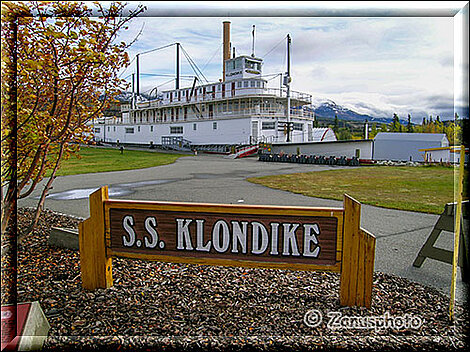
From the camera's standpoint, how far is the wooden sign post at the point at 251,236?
2488mm

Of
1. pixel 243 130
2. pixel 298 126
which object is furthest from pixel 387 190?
pixel 298 126

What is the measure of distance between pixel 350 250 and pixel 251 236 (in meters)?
0.72

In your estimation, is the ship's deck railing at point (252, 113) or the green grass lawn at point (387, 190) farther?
the ship's deck railing at point (252, 113)

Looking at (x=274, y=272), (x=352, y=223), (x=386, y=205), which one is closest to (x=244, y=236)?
(x=352, y=223)

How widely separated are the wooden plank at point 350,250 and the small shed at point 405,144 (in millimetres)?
18461

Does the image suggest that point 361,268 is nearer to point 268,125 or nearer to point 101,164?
point 101,164

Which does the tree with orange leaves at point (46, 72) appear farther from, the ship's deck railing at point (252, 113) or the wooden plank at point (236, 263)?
the ship's deck railing at point (252, 113)

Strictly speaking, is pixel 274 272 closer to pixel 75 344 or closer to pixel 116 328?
pixel 116 328

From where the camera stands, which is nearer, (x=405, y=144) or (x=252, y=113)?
(x=405, y=144)

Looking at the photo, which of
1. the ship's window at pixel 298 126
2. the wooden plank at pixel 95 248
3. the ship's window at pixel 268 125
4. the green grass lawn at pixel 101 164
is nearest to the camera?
the wooden plank at pixel 95 248

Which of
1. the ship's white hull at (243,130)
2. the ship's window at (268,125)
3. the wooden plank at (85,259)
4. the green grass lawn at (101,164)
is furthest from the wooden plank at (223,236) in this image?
the ship's window at (268,125)

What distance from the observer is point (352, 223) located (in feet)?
8.07

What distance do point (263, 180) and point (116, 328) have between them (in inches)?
316

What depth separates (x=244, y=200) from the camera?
7.05m
